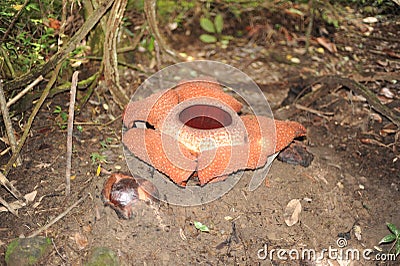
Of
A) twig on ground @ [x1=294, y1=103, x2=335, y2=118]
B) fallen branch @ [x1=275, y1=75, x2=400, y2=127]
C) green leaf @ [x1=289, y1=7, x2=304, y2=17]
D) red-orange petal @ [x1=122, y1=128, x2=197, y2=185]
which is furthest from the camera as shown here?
green leaf @ [x1=289, y1=7, x2=304, y2=17]

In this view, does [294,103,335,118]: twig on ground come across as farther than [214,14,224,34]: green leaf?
No

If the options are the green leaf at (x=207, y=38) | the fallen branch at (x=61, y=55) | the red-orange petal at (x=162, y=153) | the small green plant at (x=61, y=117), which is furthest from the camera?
the green leaf at (x=207, y=38)

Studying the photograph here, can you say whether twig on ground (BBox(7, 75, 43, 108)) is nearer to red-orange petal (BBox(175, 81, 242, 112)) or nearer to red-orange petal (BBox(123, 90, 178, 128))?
red-orange petal (BBox(123, 90, 178, 128))

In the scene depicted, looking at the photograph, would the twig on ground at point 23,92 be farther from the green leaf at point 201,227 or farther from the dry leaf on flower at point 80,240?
the green leaf at point 201,227

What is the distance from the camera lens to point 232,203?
9.00ft

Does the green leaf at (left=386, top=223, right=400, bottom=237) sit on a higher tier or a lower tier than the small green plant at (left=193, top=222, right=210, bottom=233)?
lower

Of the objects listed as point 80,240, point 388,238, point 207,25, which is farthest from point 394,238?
point 207,25

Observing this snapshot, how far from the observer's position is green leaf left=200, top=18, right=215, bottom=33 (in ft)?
15.3

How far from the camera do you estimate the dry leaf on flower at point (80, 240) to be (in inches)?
97.7

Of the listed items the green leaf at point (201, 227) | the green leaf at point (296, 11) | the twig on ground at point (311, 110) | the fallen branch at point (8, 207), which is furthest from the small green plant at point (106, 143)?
the green leaf at point (296, 11)

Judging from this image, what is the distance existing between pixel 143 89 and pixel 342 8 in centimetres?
195

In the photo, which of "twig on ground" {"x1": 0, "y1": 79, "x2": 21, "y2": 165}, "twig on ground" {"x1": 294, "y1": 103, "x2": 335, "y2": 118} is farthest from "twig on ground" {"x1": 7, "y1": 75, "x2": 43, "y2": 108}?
"twig on ground" {"x1": 294, "y1": 103, "x2": 335, "y2": 118}

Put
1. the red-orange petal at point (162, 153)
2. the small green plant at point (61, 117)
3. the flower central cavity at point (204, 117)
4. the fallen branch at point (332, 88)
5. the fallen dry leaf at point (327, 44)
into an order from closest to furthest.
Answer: the red-orange petal at point (162, 153), the flower central cavity at point (204, 117), the small green plant at point (61, 117), the fallen branch at point (332, 88), the fallen dry leaf at point (327, 44)

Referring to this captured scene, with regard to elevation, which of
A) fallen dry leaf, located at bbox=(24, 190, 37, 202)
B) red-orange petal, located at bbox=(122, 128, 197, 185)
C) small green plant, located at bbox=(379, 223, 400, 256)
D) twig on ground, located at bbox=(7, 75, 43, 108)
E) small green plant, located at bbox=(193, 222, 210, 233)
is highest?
twig on ground, located at bbox=(7, 75, 43, 108)
